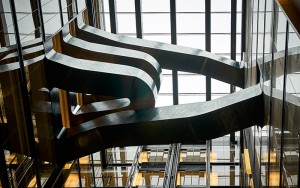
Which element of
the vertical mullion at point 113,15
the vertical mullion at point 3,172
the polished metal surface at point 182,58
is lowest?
the vertical mullion at point 3,172

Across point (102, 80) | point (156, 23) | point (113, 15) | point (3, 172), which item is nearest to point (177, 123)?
point (102, 80)

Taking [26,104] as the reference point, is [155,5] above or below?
above

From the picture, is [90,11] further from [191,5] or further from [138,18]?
[191,5]

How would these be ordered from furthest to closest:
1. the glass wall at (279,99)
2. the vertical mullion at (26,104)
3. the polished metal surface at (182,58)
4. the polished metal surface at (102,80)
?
1. the polished metal surface at (182,58)
2. the polished metal surface at (102,80)
3. the vertical mullion at (26,104)
4. the glass wall at (279,99)

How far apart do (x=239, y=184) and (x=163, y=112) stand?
8.46 meters

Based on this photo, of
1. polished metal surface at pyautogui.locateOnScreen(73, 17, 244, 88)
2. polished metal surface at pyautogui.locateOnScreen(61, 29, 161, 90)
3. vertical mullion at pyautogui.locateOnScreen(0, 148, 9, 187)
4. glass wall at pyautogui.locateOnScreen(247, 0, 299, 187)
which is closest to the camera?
glass wall at pyautogui.locateOnScreen(247, 0, 299, 187)

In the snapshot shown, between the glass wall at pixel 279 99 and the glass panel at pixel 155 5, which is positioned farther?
the glass panel at pixel 155 5

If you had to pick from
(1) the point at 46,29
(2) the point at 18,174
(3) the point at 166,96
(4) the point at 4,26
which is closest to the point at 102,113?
(1) the point at 46,29

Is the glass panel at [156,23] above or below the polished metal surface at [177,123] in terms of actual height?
above

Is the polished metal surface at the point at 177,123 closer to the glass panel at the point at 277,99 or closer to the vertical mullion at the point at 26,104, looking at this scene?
the vertical mullion at the point at 26,104

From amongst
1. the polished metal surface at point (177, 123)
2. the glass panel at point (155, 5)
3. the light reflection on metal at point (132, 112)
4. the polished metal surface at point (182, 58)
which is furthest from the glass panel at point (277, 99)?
the glass panel at point (155, 5)

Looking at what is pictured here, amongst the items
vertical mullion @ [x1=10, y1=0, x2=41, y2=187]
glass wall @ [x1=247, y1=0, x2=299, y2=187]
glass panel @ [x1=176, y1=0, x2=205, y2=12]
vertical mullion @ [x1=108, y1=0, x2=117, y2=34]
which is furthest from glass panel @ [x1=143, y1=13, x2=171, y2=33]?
vertical mullion @ [x1=10, y1=0, x2=41, y2=187]

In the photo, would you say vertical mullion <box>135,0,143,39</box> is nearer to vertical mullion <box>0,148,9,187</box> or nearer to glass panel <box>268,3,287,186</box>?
vertical mullion <box>0,148,9,187</box>

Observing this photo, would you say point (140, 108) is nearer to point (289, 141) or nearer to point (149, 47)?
point (149, 47)
